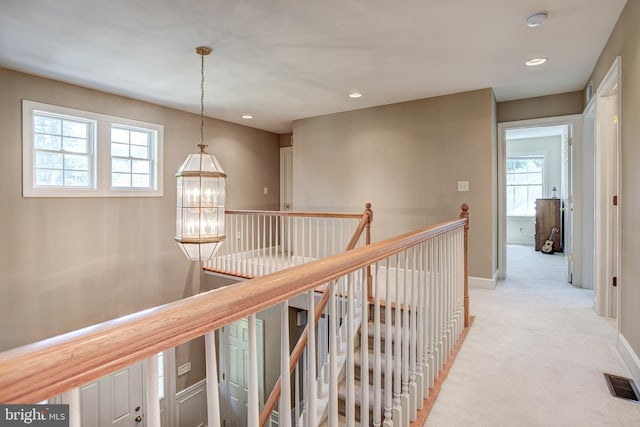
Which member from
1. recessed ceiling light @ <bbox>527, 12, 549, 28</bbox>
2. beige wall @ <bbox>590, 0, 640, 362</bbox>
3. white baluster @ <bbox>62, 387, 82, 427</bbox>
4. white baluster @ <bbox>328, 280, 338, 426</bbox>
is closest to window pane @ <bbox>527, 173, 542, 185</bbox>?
beige wall @ <bbox>590, 0, 640, 362</bbox>

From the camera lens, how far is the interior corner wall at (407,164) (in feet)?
13.6

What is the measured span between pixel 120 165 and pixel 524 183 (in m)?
8.99

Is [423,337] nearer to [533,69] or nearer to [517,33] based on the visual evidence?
[517,33]

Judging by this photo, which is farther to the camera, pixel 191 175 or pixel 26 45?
pixel 191 175

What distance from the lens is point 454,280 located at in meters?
2.59

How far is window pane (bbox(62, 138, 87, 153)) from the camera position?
3.93 m

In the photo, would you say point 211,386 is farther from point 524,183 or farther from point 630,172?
point 524,183

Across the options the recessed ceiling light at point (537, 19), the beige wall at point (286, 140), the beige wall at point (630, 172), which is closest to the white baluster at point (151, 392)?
the beige wall at point (630, 172)

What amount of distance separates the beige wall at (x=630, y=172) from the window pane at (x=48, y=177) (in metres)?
5.31

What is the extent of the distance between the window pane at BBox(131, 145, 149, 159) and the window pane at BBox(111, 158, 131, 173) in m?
0.14

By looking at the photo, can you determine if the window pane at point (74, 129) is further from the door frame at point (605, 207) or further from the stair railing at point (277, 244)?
the door frame at point (605, 207)

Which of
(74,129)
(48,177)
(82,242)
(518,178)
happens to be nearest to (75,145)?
(74,129)

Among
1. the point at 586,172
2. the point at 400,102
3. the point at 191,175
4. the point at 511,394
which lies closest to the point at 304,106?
the point at 400,102

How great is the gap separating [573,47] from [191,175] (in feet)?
12.2
